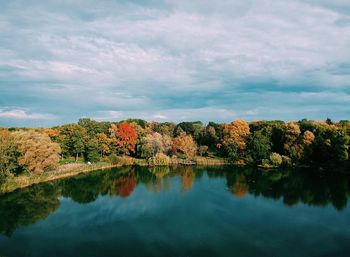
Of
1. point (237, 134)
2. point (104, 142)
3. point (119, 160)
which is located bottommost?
point (119, 160)

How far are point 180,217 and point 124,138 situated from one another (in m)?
32.8

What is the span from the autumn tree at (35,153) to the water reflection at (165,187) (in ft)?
7.78

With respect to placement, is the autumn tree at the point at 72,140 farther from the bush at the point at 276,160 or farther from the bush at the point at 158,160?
the bush at the point at 276,160

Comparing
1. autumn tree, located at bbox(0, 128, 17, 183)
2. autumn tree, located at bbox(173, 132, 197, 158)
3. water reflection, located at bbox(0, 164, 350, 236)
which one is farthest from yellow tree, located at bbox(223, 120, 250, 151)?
autumn tree, located at bbox(0, 128, 17, 183)

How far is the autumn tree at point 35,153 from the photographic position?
3331 centimetres

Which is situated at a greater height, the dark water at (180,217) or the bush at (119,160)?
the bush at (119,160)

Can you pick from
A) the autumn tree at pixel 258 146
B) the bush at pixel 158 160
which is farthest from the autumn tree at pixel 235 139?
the bush at pixel 158 160

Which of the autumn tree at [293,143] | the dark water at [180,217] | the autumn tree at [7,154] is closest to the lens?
the dark water at [180,217]

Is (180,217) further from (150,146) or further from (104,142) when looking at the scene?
(104,142)

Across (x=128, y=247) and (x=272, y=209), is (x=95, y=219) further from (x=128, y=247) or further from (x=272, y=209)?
(x=272, y=209)

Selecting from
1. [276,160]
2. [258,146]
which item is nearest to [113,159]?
[258,146]

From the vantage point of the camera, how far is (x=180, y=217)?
79.5 feet

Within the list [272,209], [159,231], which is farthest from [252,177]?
[159,231]

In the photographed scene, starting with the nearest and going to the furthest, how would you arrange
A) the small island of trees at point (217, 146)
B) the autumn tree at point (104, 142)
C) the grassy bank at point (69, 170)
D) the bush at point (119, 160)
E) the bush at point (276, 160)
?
the grassy bank at point (69, 170), the small island of trees at point (217, 146), the bush at point (276, 160), the bush at point (119, 160), the autumn tree at point (104, 142)
